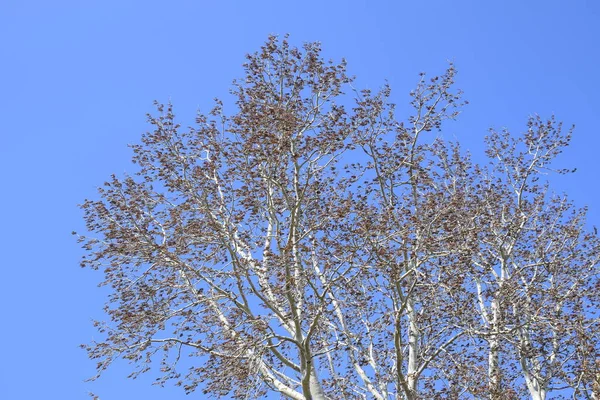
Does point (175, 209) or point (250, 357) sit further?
point (175, 209)

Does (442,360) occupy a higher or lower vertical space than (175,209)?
lower

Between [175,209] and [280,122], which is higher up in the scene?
[280,122]

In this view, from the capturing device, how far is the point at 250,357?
9.41 meters

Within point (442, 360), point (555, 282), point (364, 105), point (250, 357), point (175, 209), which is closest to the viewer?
point (250, 357)

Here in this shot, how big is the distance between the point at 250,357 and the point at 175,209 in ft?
10.0

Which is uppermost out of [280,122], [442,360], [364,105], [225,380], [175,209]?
[364,105]

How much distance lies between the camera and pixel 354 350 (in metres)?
11.8

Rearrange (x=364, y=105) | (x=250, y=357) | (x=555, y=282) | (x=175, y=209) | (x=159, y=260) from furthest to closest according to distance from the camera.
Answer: (x=555, y=282)
(x=364, y=105)
(x=175, y=209)
(x=159, y=260)
(x=250, y=357)

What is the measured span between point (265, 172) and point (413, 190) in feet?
11.0

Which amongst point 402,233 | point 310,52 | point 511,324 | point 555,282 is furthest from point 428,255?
point 555,282

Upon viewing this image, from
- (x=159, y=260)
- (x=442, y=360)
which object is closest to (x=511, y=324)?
(x=442, y=360)

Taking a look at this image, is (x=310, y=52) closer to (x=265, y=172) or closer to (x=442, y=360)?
(x=265, y=172)

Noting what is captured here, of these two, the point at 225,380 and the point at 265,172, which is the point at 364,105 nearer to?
the point at 265,172

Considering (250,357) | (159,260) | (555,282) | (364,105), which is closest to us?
(250,357)
